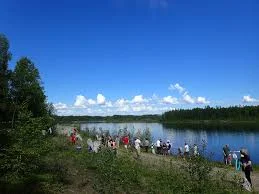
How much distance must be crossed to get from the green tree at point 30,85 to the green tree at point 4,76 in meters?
28.0

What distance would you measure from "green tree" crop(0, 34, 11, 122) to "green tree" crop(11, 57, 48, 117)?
28.0 meters

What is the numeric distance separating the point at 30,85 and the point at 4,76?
37798 millimetres

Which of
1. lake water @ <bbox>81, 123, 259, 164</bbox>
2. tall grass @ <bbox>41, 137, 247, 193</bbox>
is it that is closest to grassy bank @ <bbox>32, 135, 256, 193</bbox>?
tall grass @ <bbox>41, 137, 247, 193</bbox>

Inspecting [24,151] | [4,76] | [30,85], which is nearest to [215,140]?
[30,85]

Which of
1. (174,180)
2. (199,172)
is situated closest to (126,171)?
(174,180)

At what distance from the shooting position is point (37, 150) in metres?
16.5

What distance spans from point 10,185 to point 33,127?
2.47m

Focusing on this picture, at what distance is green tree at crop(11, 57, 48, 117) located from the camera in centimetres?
5759

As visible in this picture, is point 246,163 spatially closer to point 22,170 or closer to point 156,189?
point 156,189

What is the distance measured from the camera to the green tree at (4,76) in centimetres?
2312

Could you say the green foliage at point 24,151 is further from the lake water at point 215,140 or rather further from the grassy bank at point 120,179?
the lake water at point 215,140

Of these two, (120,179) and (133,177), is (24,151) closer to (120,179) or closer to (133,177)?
(120,179)

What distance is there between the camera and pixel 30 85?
61.0m

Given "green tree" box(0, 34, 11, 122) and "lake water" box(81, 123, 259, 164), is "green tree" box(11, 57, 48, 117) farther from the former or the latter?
"green tree" box(0, 34, 11, 122)
